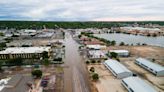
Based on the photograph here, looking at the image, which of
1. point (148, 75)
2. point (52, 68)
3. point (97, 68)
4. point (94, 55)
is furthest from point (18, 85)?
point (94, 55)

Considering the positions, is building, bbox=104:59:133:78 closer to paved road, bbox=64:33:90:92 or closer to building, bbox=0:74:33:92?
paved road, bbox=64:33:90:92

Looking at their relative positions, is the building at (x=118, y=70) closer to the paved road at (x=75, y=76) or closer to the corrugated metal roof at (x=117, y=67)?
the corrugated metal roof at (x=117, y=67)

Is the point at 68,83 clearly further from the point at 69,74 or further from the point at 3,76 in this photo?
the point at 3,76

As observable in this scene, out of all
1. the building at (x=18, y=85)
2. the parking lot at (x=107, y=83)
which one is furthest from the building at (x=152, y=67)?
the building at (x=18, y=85)

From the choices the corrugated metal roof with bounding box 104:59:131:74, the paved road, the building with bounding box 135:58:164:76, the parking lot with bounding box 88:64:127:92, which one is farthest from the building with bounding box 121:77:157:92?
the building with bounding box 135:58:164:76

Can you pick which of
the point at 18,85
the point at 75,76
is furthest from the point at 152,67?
the point at 18,85

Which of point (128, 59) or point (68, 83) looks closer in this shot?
point (68, 83)
